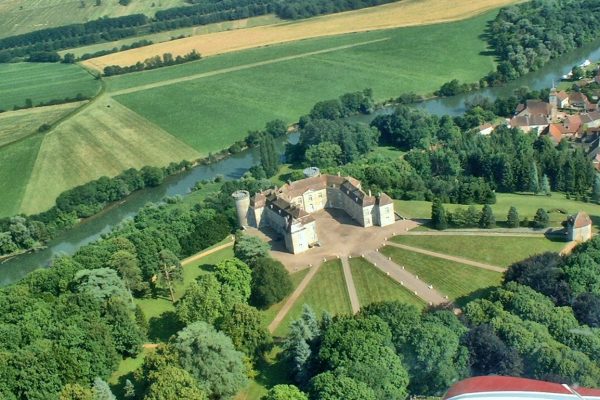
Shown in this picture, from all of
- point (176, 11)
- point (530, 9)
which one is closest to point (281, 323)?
point (530, 9)

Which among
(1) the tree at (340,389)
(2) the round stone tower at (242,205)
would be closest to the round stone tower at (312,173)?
(2) the round stone tower at (242,205)

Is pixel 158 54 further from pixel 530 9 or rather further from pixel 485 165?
pixel 485 165

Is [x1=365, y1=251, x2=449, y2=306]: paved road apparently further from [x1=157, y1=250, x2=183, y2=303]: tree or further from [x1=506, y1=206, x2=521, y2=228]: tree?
[x1=157, y1=250, x2=183, y2=303]: tree

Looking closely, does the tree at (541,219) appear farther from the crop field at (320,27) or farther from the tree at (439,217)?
the crop field at (320,27)

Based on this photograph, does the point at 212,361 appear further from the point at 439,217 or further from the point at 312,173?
the point at 312,173

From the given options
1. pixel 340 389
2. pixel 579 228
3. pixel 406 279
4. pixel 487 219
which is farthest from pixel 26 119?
pixel 340 389

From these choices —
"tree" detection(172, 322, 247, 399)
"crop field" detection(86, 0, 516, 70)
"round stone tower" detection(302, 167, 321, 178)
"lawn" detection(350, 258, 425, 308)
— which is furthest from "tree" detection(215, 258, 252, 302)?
"crop field" detection(86, 0, 516, 70)
